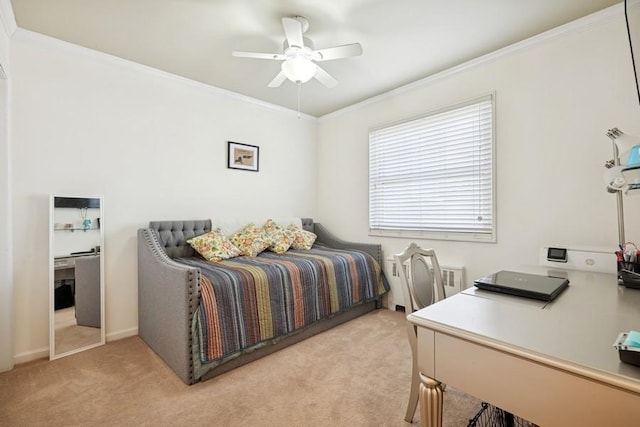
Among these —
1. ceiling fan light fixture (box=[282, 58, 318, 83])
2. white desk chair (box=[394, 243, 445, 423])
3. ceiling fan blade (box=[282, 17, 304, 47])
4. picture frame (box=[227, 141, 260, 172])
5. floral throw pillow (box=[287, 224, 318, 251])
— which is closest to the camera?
white desk chair (box=[394, 243, 445, 423])

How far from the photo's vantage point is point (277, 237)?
3328 millimetres

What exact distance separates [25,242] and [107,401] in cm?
142

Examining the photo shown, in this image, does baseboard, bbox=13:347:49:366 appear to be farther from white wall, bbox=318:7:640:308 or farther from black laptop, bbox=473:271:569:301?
white wall, bbox=318:7:640:308

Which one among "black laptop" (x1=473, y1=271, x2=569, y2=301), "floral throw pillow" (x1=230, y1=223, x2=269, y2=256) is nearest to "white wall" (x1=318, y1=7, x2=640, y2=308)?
"black laptop" (x1=473, y1=271, x2=569, y2=301)

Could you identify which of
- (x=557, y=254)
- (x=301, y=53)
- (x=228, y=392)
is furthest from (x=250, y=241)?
(x=557, y=254)

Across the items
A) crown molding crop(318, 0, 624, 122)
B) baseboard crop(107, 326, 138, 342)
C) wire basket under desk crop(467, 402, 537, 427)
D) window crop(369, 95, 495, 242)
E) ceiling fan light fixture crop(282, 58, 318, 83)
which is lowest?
baseboard crop(107, 326, 138, 342)

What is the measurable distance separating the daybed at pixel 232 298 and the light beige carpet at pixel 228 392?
0.17 m

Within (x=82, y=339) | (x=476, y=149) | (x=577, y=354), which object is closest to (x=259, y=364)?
(x=82, y=339)

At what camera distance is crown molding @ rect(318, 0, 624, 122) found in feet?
6.66

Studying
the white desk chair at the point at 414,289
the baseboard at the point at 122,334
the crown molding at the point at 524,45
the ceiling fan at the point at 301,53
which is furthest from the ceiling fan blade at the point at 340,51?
the baseboard at the point at 122,334

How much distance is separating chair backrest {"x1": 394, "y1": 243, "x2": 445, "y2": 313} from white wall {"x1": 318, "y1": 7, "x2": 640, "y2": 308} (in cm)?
113

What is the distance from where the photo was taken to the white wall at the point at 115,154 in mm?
2232

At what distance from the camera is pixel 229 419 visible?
159 centimetres

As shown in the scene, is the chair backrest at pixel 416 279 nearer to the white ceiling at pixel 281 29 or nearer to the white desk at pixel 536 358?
the white desk at pixel 536 358
